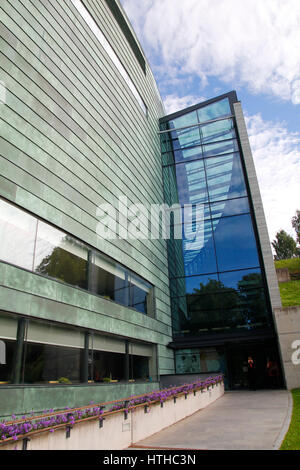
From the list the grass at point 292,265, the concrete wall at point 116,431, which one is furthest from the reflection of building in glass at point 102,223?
the grass at point 292,265

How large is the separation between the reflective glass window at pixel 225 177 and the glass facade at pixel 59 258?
10288mm

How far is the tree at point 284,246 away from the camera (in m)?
83.2

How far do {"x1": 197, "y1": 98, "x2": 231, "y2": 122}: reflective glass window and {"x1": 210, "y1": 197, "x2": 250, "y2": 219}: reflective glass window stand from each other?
7622mm

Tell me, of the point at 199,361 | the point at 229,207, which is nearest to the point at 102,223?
the point at 199,361

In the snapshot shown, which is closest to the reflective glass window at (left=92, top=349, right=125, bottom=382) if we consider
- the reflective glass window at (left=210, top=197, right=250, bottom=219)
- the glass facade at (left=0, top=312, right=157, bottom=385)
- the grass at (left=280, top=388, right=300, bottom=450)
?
the glass facade at (left=0, top=312, right=157, bottom=385)

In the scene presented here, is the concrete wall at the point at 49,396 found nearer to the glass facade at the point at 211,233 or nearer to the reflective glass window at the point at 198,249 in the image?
the glass facade at the point at 211,233

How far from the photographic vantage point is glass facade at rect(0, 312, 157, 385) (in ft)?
28.7

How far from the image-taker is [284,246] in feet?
279

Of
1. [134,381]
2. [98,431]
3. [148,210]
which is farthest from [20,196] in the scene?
[148,210]

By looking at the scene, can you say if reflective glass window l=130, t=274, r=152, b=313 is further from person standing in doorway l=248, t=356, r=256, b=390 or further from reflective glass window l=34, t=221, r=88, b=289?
person standing in doorway l=248, t=356, r=256, b=390

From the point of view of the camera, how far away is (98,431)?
6812 millimetres

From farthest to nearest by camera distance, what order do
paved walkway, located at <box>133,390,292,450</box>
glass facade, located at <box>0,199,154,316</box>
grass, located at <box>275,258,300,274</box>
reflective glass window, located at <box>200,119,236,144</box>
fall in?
grass, located at <box>275,258,300,274</box> < reflective glass window, located at <box>200,119,236,144</box> < glass facade, located at <box>0,199,154,316</box> < paved walkway, located at <box>133,390,292,450</box>
